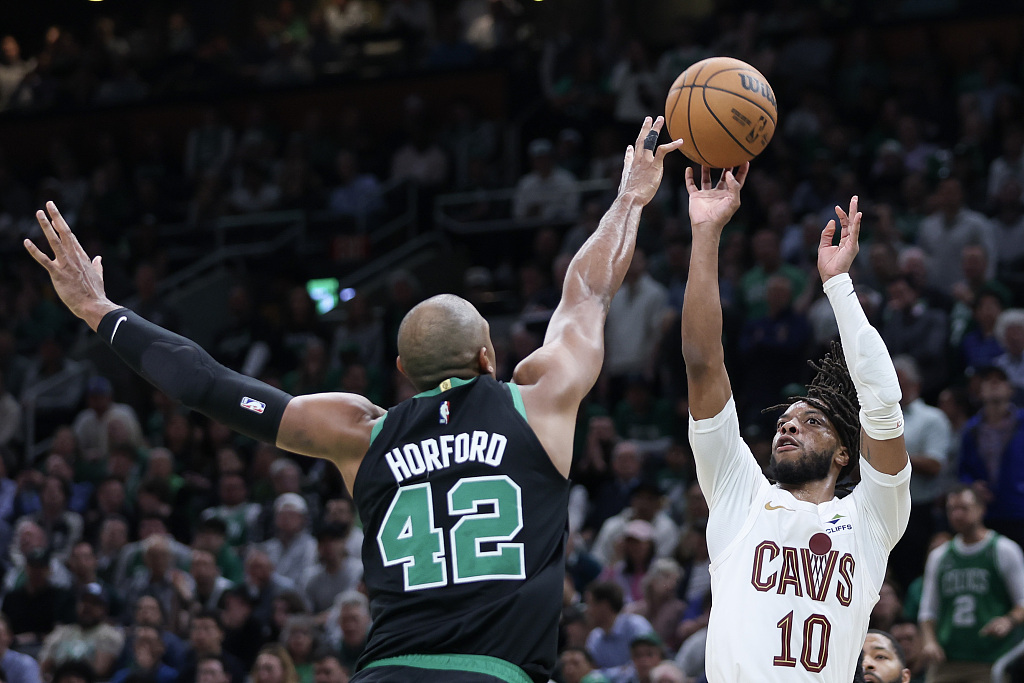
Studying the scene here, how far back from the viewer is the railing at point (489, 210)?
1488cm

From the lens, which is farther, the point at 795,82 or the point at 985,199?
the point at 795,82

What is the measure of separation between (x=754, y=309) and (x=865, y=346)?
7.06 metres

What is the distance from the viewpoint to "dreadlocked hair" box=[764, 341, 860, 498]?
509cm

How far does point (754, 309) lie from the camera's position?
459 inches

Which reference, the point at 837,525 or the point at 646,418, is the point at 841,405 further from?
the point at 646,418

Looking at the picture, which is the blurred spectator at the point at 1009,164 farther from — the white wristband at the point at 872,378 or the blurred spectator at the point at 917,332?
the white wristband at the point at 872,378

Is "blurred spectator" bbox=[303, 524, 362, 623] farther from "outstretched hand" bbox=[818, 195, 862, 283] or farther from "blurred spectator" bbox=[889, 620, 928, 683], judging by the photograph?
"outstretched hand" bbox=[818, 195, 862, 283]

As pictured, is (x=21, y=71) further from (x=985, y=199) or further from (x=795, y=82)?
(x=985, y=199)

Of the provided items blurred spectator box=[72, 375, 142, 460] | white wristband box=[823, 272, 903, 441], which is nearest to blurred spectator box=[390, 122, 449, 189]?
blurred spectator box=[72, 375, 142, 460]

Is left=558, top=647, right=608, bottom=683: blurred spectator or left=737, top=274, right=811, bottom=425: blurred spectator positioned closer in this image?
left=558, top=647, right=608, bottom=683: blurred spectator

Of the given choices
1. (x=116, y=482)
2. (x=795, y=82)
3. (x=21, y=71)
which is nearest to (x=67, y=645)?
(x=116, y=482)

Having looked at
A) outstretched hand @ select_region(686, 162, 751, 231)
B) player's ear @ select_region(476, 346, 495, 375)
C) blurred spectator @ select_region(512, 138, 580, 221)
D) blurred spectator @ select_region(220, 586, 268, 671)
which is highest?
blurred spectator @ select_region(512, 138, 580, 221)

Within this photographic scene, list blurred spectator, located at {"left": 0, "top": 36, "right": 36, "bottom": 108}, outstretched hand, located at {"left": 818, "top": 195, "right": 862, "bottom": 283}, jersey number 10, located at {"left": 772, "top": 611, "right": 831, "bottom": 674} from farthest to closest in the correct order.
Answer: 1. blurred spectator, located at {"left": 0, "top": 36, "right": 36, "bottom": 108}
2. outstretched hand, located at {"left": 818, "top": 195, "right": 862, "bottom": 283}
3. jersey number 10, located at {"left": 772, "top": 611, "right": 831, "bottom": 674}

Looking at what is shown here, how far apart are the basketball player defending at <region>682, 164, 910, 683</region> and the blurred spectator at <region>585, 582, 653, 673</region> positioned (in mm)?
4656
